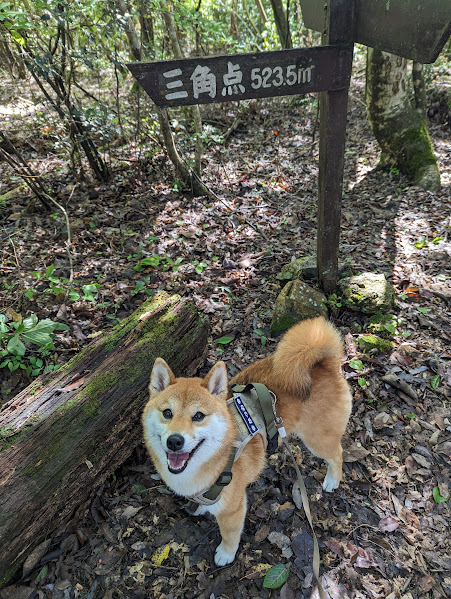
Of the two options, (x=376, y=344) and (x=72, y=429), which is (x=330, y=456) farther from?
(x=72, y=429)

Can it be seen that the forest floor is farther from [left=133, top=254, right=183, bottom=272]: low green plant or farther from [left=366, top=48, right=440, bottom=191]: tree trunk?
[left=366, top=48, right=440, bottom=191]: tree trunk

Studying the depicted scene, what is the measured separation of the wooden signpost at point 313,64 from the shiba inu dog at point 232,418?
85.0 inches

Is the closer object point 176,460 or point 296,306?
point 176,460

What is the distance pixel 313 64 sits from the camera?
10.1 ft

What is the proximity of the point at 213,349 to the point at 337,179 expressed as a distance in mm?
2449

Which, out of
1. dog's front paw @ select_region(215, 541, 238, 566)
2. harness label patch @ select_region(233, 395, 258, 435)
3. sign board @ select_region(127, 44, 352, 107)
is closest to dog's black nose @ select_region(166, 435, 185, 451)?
harness label patch @ select_region(233, 395, 258, 435)

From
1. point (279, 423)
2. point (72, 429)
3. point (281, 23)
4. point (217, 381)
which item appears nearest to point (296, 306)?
point (279, 423)

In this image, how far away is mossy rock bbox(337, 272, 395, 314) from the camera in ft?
13.7

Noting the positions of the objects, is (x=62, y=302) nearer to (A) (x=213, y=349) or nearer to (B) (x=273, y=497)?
(A) (x=213, y=349)

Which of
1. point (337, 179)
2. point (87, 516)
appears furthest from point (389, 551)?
point (337, 179)

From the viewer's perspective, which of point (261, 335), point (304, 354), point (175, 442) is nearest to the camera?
point (175, 442)

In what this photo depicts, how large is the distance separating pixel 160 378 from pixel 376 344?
8.59ft

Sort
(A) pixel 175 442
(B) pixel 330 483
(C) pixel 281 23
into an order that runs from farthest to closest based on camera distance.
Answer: (C) pixel 281 23
(B) pixel 330 483
(A) pixel 175 442

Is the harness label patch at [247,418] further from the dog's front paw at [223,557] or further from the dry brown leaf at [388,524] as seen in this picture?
the dry brown leaf at [388,524]
